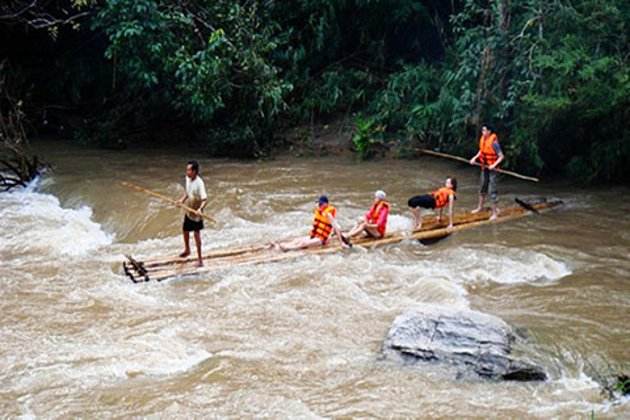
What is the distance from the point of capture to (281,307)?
346 inches

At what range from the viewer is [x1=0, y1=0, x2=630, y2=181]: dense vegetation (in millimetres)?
13500

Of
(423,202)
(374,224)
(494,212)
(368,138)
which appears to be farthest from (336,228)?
(368,138)

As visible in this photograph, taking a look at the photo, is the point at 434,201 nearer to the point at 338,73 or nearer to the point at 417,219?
the point at 417,219

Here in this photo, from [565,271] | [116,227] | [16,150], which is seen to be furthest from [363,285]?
[16,150]

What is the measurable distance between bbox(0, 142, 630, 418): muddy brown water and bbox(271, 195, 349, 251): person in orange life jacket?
1.03ft

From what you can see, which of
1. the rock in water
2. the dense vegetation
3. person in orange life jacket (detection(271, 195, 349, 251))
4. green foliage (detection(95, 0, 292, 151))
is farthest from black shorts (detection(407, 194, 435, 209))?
green foliage (detection(95, 0, 292, 151))

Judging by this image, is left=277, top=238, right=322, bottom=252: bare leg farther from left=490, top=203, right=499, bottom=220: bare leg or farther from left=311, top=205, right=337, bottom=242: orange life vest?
left=490, top=203, right=499, bottom=220: bare leg

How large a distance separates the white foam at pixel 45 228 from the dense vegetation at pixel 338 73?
10.8 ft

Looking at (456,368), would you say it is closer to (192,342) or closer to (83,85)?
(192,342)

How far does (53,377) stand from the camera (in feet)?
23.3

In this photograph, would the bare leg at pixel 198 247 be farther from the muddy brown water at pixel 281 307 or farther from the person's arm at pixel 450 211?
the person's arm at pixel 450 211

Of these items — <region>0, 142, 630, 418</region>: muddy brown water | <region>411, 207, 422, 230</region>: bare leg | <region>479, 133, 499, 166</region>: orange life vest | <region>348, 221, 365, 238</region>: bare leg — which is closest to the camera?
<region>0, 142, 630, 418</region>: muddy brown water

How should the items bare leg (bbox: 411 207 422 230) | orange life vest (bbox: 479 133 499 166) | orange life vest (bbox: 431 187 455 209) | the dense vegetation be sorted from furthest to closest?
the dense vegetation, orange life vest (bbox: 479 133 499 166), bare leg (bbox: 411 207 422 230), orange life vest (bbox: 431 187 455 209)

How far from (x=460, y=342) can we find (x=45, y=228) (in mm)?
7353
